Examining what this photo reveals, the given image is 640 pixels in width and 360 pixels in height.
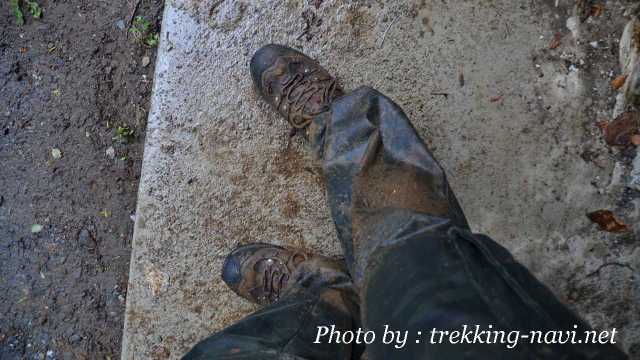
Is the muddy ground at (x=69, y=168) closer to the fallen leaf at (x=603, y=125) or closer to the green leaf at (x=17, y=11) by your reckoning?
the green leaf at (x=17, y=11)

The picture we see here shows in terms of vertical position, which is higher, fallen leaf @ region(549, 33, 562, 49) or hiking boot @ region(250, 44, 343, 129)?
fallen leaf @ region(549, 33, 562, 49)

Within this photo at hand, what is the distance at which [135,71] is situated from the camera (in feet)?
7.01

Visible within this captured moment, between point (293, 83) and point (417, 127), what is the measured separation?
0.43m

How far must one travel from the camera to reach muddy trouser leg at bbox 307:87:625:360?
1.04m

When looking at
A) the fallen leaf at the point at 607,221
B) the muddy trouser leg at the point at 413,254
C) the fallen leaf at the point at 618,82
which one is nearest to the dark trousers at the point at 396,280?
the muddy trouser leg at the point at 413,254

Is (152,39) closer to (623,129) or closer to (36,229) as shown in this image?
(36,229)

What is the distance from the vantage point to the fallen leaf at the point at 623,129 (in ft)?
5.66

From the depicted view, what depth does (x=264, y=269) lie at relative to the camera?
173 cm

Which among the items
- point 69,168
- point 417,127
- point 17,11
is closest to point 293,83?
point 417,127

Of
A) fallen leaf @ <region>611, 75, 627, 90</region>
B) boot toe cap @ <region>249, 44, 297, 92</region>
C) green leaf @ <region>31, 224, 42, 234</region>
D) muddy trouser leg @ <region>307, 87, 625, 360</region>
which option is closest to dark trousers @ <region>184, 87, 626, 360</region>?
muddy trouser leg @ <region>307, 87, 625, 360</region>

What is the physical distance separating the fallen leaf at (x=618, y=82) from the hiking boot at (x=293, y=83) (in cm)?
88

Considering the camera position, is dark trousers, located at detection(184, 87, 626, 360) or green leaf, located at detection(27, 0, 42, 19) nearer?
dark trousers, located at detection(184, 87, 626, 360)

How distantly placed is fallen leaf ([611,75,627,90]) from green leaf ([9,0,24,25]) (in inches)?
86.1

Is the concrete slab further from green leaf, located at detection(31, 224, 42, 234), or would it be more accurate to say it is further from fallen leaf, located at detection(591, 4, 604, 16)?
green leaf, located at detection(31, 224, 42, 234)
